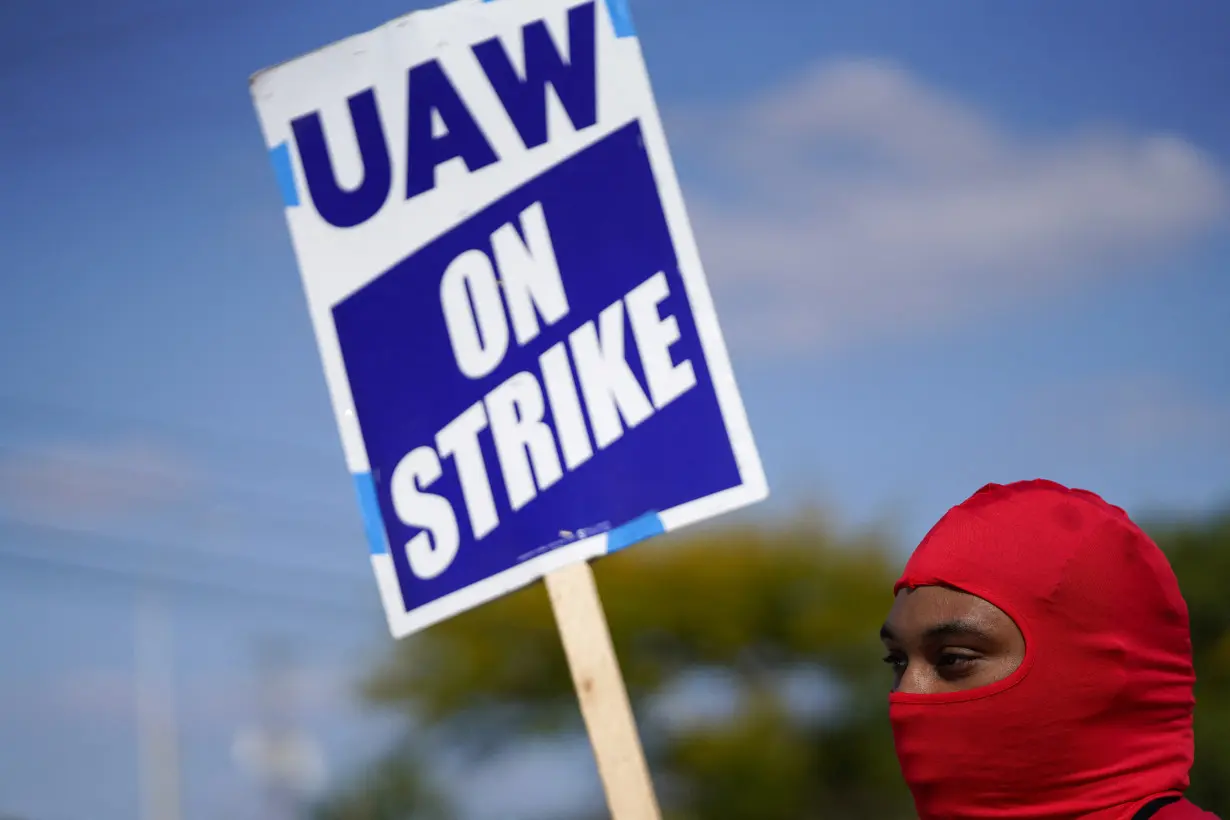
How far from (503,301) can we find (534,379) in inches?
6.4

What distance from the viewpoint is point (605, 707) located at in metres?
2.64

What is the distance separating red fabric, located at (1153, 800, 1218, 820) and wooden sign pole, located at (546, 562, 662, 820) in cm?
80

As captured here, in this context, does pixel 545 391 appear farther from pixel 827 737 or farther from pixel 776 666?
pixel 776 666

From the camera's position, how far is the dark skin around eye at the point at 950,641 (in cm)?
238

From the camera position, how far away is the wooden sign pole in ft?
8.52

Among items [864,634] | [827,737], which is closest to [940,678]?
[827,737]

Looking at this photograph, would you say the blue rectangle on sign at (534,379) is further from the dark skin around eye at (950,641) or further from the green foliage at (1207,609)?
the green foliage at (1207,609)

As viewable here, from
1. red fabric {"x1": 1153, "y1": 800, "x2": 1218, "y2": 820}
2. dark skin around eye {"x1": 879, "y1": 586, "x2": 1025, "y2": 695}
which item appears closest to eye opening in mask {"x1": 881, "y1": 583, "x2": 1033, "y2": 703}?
dark skin around eye {"x1": 879, "y1": 586, "x2": 1025, "y2": 695}

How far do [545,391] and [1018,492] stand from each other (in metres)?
0.89

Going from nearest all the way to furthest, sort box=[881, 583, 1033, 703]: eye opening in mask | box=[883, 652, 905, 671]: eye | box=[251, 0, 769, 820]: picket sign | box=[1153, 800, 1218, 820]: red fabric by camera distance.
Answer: box=[1153, 800, 1218, 820]: red fabric
box=[881, 583, 1033, 703]: eye opening in mask
box=[883, 652, 905, 671]: eye
box=[251, 0, 769, 820]: picket sign

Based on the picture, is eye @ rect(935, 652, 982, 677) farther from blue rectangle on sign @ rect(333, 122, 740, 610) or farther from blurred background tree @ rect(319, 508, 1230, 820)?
blurred background tree @ rect(319, 508, 1230, 820)

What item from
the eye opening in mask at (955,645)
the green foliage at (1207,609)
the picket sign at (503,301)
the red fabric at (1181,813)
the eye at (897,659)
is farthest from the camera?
the green foliage at (1207,609)

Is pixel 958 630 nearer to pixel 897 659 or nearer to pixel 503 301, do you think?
pixel 897 659

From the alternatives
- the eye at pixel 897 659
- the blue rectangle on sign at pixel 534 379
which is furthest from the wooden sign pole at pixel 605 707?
the eye at pixel 897 659
